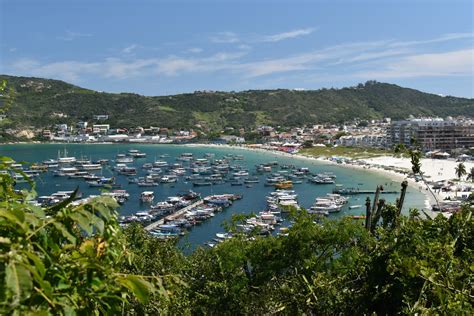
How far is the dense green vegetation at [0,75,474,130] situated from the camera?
150m

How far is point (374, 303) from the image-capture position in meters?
4.63

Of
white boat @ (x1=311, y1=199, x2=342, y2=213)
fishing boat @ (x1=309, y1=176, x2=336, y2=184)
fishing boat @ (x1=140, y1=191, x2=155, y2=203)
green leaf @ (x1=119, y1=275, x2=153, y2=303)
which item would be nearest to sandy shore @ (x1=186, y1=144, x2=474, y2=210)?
fishing boat @ (x1=309, y1=176, x2=336, y2=184)

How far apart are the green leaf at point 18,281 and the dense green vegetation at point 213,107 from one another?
143147mm

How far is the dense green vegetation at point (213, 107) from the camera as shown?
150375 millimetres

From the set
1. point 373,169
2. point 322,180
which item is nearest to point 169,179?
point 322,180

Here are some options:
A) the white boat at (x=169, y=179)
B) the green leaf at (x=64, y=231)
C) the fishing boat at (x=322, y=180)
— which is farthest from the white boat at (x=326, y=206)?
the green leaf at (x=64, y=231)

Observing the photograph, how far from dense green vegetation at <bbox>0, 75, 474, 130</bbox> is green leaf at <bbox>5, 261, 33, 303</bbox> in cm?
14315

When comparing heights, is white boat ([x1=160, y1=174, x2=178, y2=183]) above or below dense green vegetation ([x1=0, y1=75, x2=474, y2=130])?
below

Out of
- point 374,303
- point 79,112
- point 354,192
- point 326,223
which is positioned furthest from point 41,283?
point 79,112

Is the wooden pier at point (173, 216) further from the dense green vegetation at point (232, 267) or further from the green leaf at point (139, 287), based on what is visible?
the green leaf at point (139, 287)

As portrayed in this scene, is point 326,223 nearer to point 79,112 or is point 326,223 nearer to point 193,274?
point 193,274

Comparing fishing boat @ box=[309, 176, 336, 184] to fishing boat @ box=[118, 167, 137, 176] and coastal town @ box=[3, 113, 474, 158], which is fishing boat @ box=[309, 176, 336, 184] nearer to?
fishing boat @ box=[118, 167, 137, 176]

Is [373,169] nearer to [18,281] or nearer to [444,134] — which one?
[444,134]

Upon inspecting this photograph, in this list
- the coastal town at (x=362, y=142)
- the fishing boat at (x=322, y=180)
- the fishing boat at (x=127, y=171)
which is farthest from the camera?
the fishing boat at (x=127, y=171)
